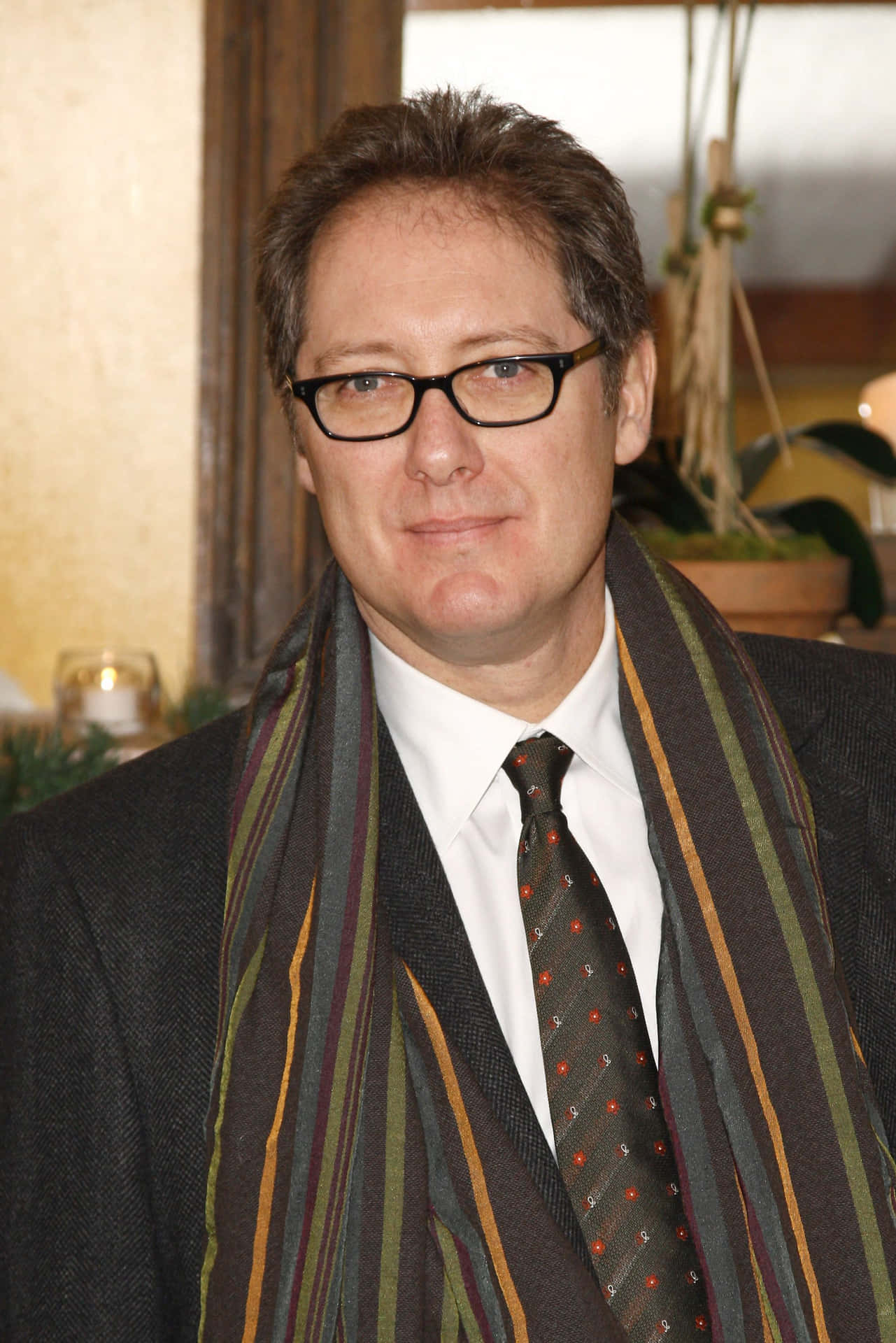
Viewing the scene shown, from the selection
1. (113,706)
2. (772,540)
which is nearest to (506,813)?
(772,540)

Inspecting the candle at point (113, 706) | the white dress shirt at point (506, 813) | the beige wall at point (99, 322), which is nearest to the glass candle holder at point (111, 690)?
the candle at point (113, 706)

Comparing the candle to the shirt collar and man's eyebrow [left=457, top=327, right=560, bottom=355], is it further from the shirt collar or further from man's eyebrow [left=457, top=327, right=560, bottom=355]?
man's eyebrow [left=457, top=327, right=560, bottom=355]

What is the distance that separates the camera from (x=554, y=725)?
1.18 m

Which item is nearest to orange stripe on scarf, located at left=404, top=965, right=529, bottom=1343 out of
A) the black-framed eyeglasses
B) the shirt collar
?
the shirt collar

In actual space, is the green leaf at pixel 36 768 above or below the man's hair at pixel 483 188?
below

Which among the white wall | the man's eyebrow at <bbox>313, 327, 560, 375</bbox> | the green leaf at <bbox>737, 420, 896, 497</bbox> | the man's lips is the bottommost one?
the green leaf at <bbox>737, 420, 896, 497</bbox>

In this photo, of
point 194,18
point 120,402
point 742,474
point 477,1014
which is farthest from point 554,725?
point 194,18

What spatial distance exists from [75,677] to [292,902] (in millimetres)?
885

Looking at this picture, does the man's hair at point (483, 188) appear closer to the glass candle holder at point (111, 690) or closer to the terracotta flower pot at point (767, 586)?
the terracotta flower pot at point (767, 586)

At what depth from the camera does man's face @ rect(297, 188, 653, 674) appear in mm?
1106

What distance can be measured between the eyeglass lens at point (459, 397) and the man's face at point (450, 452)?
0.04ft

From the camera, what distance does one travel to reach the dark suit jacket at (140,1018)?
105 cm

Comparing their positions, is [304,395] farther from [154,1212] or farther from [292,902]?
[154,1212]

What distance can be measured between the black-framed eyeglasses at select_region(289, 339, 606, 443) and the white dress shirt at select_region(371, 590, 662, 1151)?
0.69 feet
